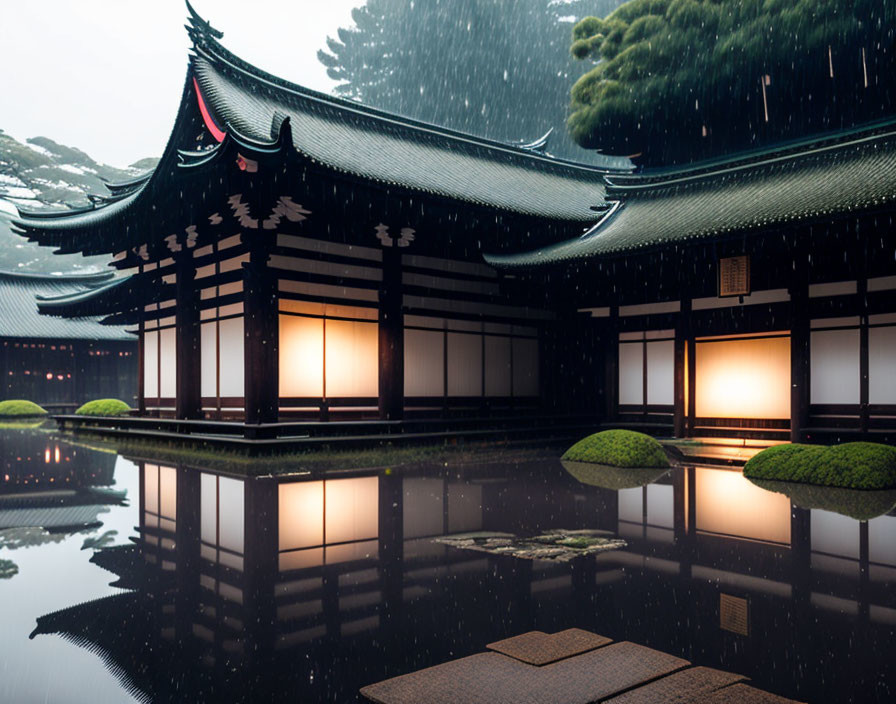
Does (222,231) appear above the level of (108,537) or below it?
above

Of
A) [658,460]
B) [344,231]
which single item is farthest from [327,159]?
[658,460]

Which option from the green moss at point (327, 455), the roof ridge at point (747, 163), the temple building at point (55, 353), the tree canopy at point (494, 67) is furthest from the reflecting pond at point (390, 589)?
the tree canopy at point (494, 67)

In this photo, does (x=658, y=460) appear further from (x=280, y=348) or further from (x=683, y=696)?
(x=683, y=696)

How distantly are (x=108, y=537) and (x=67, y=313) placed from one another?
2714 cm

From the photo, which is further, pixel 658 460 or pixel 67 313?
pixel 67 313

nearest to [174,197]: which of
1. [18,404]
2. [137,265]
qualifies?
[137,265]

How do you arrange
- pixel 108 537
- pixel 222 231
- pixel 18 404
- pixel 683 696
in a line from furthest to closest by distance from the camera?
pixel 18 404 → pixel 222 231 → pixel 108 537 → pixel 683 696

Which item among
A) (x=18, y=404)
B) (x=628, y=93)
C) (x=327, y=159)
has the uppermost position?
(x=628, y=93)

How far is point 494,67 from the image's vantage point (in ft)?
186

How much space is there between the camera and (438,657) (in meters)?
4.44

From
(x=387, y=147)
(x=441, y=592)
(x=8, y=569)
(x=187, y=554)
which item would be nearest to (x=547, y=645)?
(x=441, y=592)

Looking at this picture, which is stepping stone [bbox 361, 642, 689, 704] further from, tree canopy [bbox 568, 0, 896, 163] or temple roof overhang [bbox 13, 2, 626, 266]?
tree canopy [bbox 568, 0, 896, 163]

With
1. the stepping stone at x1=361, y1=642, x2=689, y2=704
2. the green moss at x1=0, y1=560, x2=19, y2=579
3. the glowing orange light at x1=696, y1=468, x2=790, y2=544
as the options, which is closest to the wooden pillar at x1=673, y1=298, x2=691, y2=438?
the glowing orange light at x1=696, y1=468, x2=790, y2=544

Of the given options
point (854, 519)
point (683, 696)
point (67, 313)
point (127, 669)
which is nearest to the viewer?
point (683, 696)
